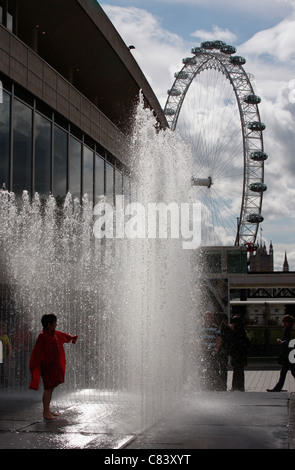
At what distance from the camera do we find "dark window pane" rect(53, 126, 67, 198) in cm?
1897

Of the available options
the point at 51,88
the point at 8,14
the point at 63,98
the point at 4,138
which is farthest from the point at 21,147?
the point at 8,14

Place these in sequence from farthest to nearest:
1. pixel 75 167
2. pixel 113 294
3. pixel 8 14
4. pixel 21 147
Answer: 1. pixel 75 167
2. pixel 8 14
3. pixel 113 294
4. pixel 21 147

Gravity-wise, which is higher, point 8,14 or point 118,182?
point 8,14

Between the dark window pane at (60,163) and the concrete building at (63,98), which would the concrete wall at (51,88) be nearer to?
the concrete building at (63,98)

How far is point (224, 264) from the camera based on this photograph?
208 feet

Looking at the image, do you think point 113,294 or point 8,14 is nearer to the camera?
point 113,294

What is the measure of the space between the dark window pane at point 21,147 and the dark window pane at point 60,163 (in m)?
1.89

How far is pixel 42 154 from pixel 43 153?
0.10m

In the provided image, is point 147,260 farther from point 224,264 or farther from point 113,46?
point 224,264

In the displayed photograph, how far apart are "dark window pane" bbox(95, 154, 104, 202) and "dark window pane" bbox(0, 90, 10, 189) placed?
776cm

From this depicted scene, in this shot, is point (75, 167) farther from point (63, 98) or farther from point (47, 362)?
point (47, 362)

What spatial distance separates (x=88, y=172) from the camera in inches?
890

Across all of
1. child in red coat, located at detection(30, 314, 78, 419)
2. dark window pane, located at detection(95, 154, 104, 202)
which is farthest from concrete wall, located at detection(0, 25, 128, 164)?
child in red coat, located at detection(30, 314, 78, 419)

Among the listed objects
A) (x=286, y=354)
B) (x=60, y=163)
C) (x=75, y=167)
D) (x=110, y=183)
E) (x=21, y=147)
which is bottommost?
(x=286, y=354)
